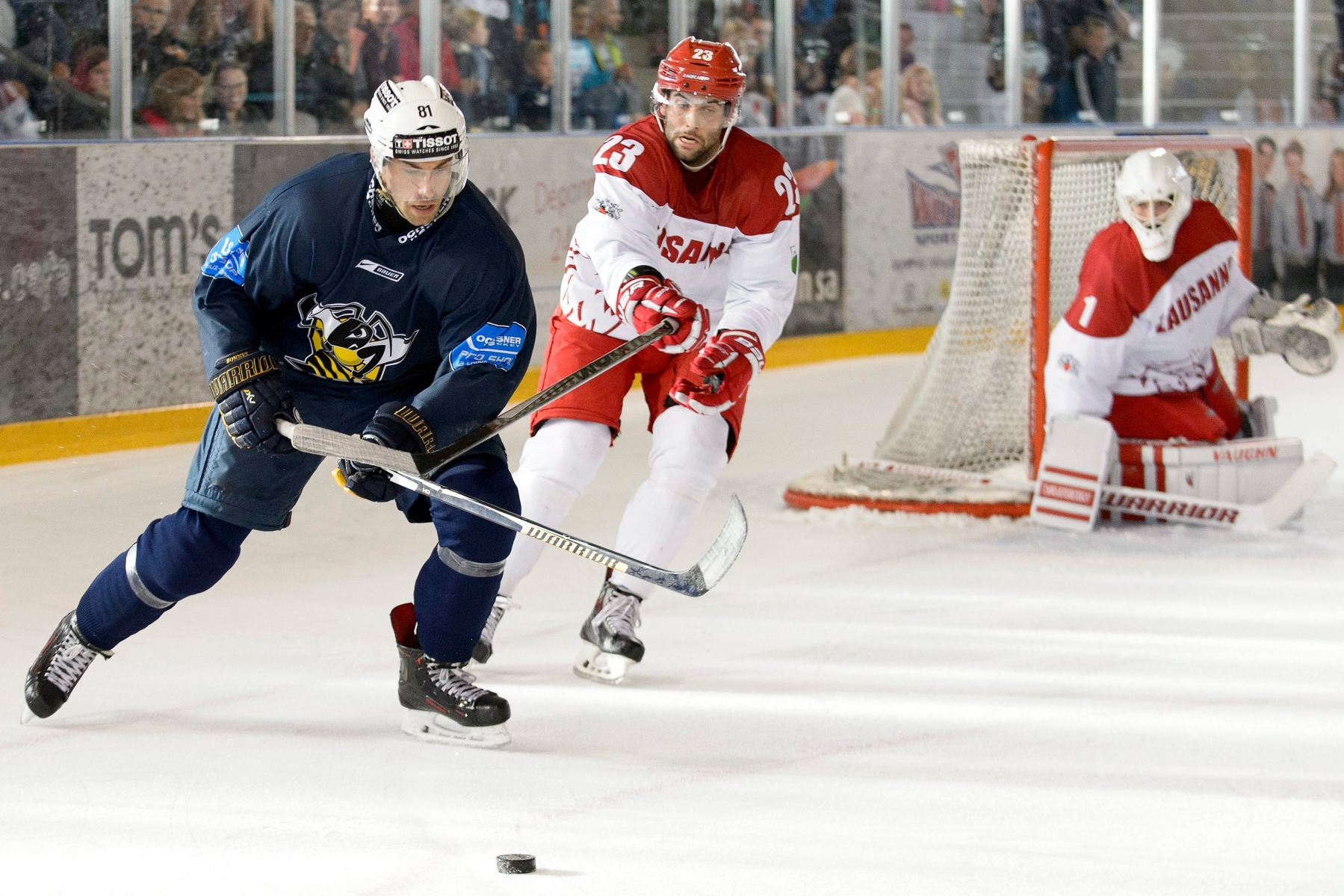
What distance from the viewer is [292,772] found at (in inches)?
88.2

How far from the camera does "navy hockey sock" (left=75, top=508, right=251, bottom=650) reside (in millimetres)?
2320

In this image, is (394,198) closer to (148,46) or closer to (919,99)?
(148,46)

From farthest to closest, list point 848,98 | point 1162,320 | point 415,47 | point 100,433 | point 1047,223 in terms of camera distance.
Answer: point 848,98 → point 415,47 → point 100,433 → point 1047,223 → point 1162,320

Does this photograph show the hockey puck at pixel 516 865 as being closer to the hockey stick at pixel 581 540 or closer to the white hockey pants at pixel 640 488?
the hockey stick at pixel 581 540

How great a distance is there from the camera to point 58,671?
240 cm

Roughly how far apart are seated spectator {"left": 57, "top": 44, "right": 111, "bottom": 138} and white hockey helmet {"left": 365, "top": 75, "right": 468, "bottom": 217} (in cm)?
304

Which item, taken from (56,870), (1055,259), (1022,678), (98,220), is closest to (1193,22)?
(1055,259)

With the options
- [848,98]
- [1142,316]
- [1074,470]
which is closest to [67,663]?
[1074,470]

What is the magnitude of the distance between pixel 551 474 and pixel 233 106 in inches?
124

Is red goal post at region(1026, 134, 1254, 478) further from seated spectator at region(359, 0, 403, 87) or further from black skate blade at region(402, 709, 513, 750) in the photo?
seated spectator at region(359, 0, 403, 87)

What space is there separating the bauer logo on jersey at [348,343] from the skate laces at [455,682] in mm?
451

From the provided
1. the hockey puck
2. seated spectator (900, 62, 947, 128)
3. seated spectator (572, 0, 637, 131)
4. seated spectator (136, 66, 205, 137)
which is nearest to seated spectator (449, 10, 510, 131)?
seated spectator (572, 0, 637, 131)

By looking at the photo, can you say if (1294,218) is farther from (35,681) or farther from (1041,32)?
(35,681)

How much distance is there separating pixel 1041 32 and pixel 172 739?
23.2 ft
